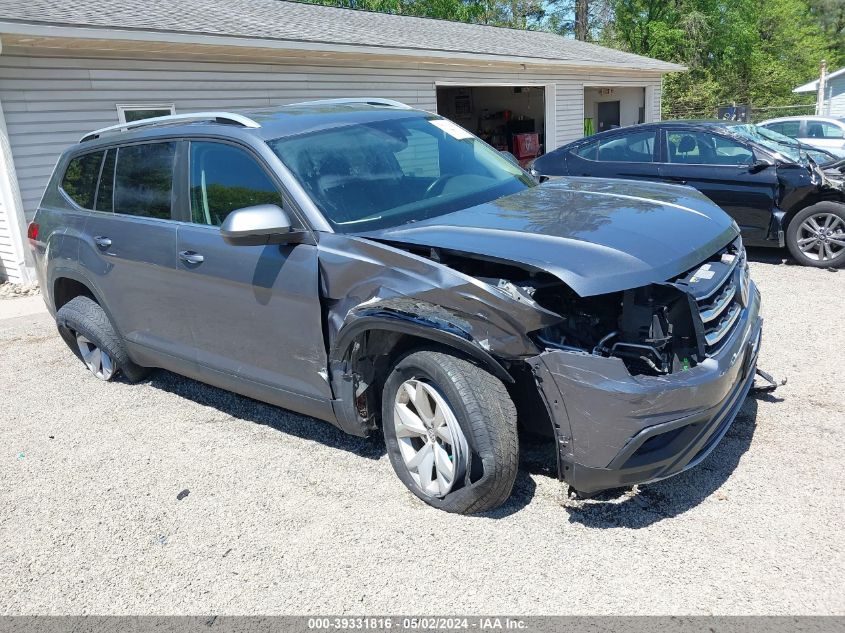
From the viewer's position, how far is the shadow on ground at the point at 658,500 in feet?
10.0

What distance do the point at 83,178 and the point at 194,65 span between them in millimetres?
5922

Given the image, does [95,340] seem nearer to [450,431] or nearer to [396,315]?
[396,315]

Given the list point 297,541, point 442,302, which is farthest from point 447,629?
point 442,302

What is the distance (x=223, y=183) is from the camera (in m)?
3.84

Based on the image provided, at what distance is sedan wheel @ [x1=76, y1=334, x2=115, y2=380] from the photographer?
5188 mm

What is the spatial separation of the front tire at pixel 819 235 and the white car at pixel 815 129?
31.2ft

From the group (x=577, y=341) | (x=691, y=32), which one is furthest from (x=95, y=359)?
(x=691, y=32)

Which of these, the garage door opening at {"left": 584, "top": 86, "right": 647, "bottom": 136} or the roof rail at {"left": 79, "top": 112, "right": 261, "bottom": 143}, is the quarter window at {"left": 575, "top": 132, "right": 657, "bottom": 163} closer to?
the roof rail at {"left": 79, "top": 112, "right": 261, "bottom": 143}

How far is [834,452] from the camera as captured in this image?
3445mm

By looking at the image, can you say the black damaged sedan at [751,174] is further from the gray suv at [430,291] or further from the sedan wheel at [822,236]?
the gray suv at [430,291]

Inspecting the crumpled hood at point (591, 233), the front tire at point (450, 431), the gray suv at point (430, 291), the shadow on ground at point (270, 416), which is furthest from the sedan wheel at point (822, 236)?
the front tire at point (450, 431)

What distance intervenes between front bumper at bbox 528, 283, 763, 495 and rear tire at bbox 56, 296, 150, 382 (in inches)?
133

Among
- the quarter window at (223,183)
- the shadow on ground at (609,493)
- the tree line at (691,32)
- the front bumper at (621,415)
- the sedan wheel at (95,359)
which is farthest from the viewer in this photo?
the tree line at (691,32)

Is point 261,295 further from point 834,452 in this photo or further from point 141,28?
point 141,28
